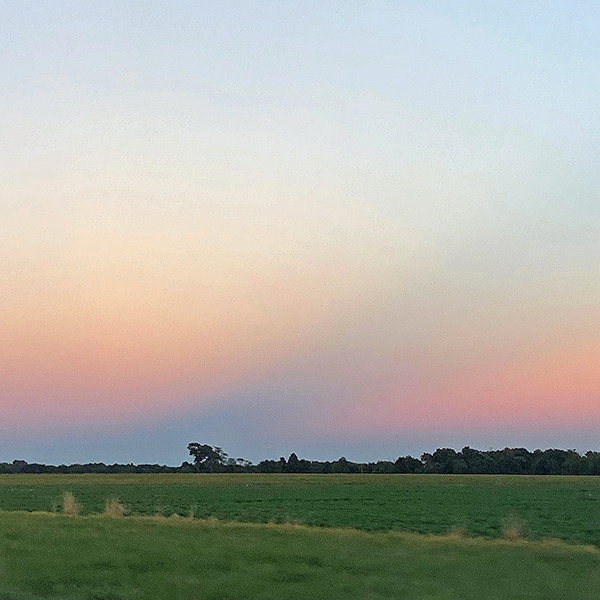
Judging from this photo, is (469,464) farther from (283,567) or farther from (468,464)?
(283,567)

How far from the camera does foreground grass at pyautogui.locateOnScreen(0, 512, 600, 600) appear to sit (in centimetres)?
1365

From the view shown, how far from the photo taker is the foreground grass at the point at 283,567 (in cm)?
1365

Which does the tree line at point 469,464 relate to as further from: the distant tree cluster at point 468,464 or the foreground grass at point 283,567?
the foreground grass at point 283,567

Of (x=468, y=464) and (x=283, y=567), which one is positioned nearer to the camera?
(x=283, y=567)

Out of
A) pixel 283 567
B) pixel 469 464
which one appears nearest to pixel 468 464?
pixel 469 464

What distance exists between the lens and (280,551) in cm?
1662

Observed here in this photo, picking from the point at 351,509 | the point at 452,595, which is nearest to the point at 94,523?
the point at 452,595

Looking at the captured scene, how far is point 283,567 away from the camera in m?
15.2

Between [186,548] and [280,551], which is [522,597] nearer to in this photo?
[280,551]

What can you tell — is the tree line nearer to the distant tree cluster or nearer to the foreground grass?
the distant tree cluster

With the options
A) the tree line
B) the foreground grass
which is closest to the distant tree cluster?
the tree line

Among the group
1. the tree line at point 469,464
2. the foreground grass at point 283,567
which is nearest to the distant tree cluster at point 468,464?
the tree line at point 469,464

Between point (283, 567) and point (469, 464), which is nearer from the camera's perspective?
point (283, 567)

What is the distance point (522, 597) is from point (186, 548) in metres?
6.96
